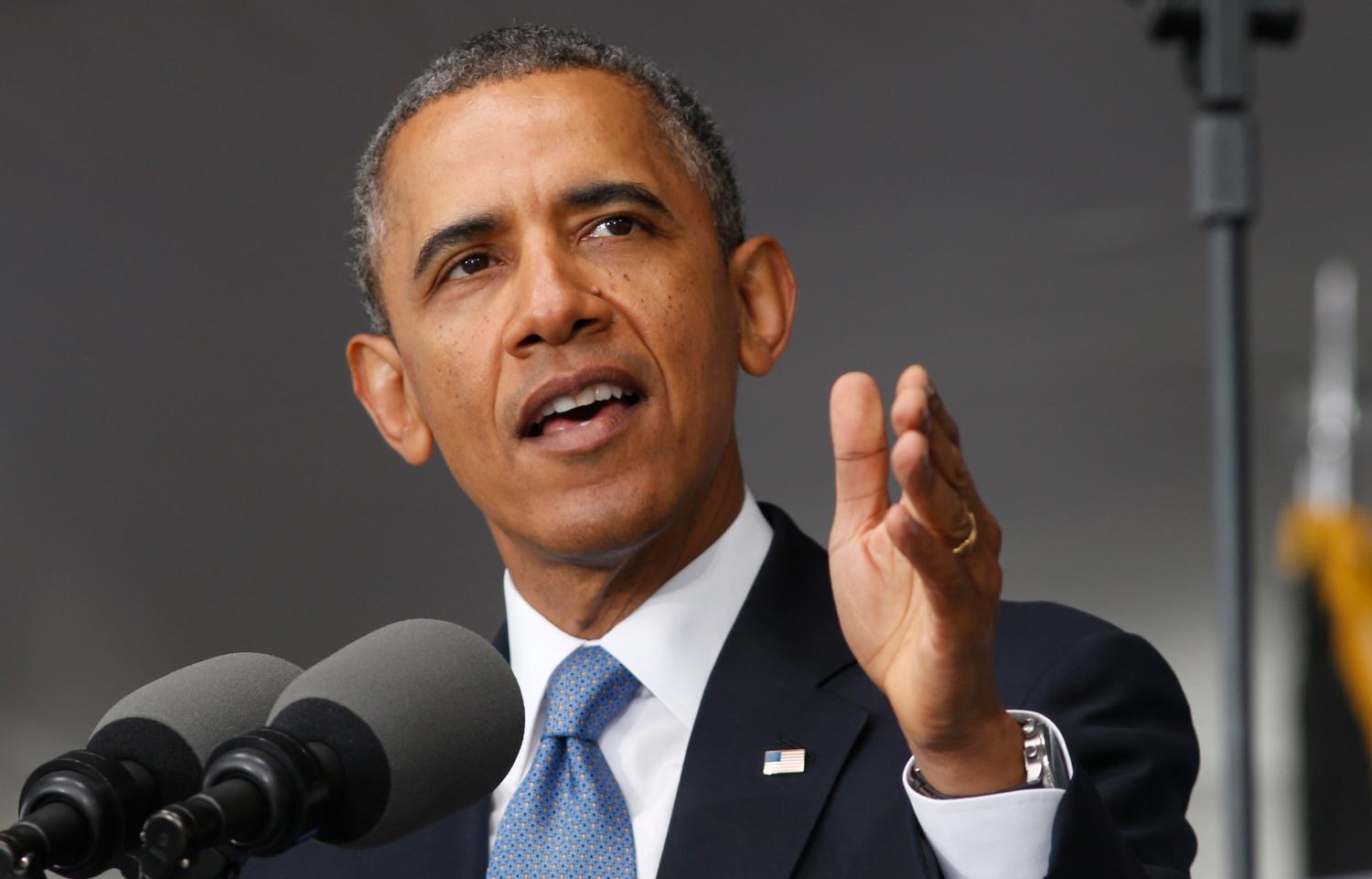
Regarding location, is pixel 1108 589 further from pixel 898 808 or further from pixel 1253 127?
pixel 1253 127

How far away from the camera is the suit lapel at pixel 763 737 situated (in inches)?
66.2

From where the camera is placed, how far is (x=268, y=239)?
424 cm

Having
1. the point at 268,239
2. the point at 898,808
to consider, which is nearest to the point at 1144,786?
the point at 898,808

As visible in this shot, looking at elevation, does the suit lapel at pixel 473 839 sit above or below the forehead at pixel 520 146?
below

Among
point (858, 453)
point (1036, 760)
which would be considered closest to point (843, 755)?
point (1036, 760)

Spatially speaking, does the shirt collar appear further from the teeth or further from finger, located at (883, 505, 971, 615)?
finger, located at (883, 505, 971, 615)

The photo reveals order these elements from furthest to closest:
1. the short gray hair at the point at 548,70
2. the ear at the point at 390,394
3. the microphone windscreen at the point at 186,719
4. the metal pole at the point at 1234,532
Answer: the ear at the point at 390,394, the short gray hair at the point at 548,70, the microphone windscreen at the point at 186,719, the metal pole at the point at 1234,532

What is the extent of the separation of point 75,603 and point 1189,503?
10.1ft

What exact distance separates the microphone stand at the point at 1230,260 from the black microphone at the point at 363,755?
0.53m

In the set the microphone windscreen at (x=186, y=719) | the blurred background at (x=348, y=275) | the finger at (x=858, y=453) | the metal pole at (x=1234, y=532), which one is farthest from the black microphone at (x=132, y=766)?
the blurred background at (x=348, y=275)

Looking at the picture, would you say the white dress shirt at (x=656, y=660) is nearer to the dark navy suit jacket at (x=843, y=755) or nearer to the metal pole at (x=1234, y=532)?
the dark navy suit jacket at (x=843, y=755)

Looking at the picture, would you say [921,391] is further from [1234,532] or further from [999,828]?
[999,828]

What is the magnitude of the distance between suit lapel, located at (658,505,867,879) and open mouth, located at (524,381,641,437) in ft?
0.91

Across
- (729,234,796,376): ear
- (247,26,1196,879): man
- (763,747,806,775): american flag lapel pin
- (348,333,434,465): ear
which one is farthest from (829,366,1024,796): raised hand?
(348,333,434,465): ear
